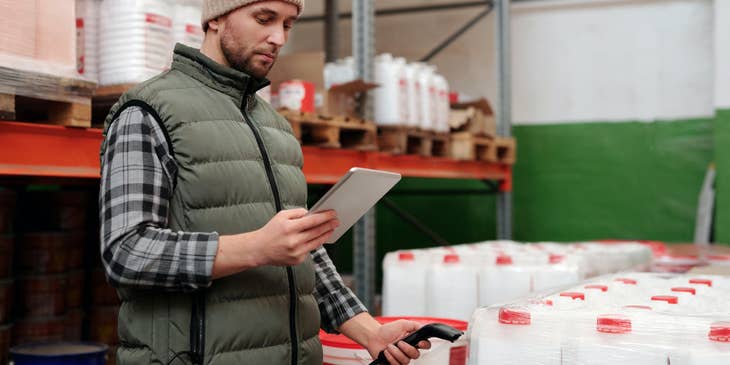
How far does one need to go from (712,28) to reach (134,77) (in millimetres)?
6902

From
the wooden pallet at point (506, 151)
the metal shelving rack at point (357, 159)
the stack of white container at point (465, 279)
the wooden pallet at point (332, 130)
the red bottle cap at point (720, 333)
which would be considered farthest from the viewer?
the wooden pallet at point (506, 151)

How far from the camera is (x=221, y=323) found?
6.68ft

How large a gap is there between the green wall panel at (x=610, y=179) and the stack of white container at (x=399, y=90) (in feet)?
10.5

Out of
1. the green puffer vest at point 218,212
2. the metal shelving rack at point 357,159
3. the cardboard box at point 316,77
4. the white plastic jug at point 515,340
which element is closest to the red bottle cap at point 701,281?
the white plastic jug at point 515,340

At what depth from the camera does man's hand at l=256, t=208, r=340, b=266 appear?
1.88m

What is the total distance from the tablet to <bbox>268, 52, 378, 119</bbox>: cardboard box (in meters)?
2.91

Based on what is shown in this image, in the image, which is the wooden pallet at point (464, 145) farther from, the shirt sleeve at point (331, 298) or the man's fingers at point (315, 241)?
the man's fingers at point (315, 241)

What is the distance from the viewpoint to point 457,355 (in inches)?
109

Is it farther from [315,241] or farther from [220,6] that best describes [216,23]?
[315,241]

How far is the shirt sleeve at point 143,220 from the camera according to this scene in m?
1.91

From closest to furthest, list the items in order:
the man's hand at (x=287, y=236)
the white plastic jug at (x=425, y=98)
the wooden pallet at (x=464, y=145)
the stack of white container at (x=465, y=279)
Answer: the man's hand at (x=287, y=236)
the stack of white container at (x=465, y=279)
the white plastic jug at (x=425, y=98)
the wooden pallet at (x=464, y=145)

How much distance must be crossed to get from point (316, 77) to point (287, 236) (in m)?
3.42

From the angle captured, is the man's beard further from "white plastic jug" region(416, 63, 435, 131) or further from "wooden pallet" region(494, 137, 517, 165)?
"wooden pallet" region(494, 137, 517, 165)

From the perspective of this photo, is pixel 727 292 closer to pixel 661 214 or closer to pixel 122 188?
pixel 122 188
